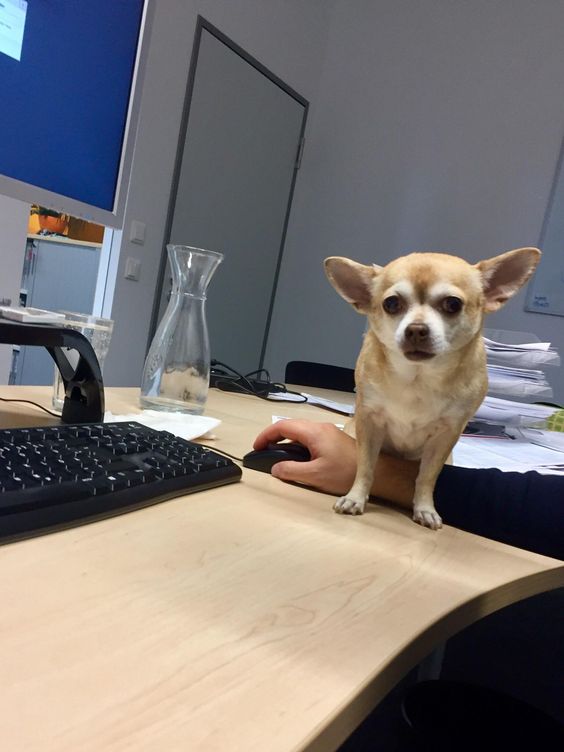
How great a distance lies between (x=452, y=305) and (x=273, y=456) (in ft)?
0.87

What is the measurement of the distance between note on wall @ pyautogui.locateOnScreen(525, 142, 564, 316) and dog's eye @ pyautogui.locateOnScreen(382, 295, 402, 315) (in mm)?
2423

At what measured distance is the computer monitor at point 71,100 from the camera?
0.71 m

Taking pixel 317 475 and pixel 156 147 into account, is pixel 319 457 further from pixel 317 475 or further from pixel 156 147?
pixel 156 147

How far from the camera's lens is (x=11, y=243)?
2070 millimetres

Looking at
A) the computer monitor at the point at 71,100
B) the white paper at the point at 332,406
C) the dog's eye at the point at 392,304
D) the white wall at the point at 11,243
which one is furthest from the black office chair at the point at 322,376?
the dog's eye at the point at 392,304

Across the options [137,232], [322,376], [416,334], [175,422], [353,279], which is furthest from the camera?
[137,232]

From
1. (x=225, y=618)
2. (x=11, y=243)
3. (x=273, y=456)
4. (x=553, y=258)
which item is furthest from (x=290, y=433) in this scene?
(x=553, y=258)

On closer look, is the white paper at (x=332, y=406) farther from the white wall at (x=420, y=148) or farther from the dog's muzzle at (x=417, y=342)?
the white wall at (x=420, y=148)

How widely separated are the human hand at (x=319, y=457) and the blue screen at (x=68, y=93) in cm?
42

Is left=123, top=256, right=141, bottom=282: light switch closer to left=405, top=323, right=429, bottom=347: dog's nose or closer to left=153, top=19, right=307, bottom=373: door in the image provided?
left=153, top=19, right=307, bottom=373: door

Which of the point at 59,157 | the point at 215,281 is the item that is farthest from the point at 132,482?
the point at 215,281

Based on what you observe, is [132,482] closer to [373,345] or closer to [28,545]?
[28,545]

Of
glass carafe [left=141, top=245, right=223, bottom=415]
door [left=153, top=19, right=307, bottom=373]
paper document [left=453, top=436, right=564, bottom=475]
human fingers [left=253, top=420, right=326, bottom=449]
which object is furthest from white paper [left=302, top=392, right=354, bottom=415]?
door [left=153, top=19, right=307, bottom=373]

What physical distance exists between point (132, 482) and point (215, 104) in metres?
2.82
